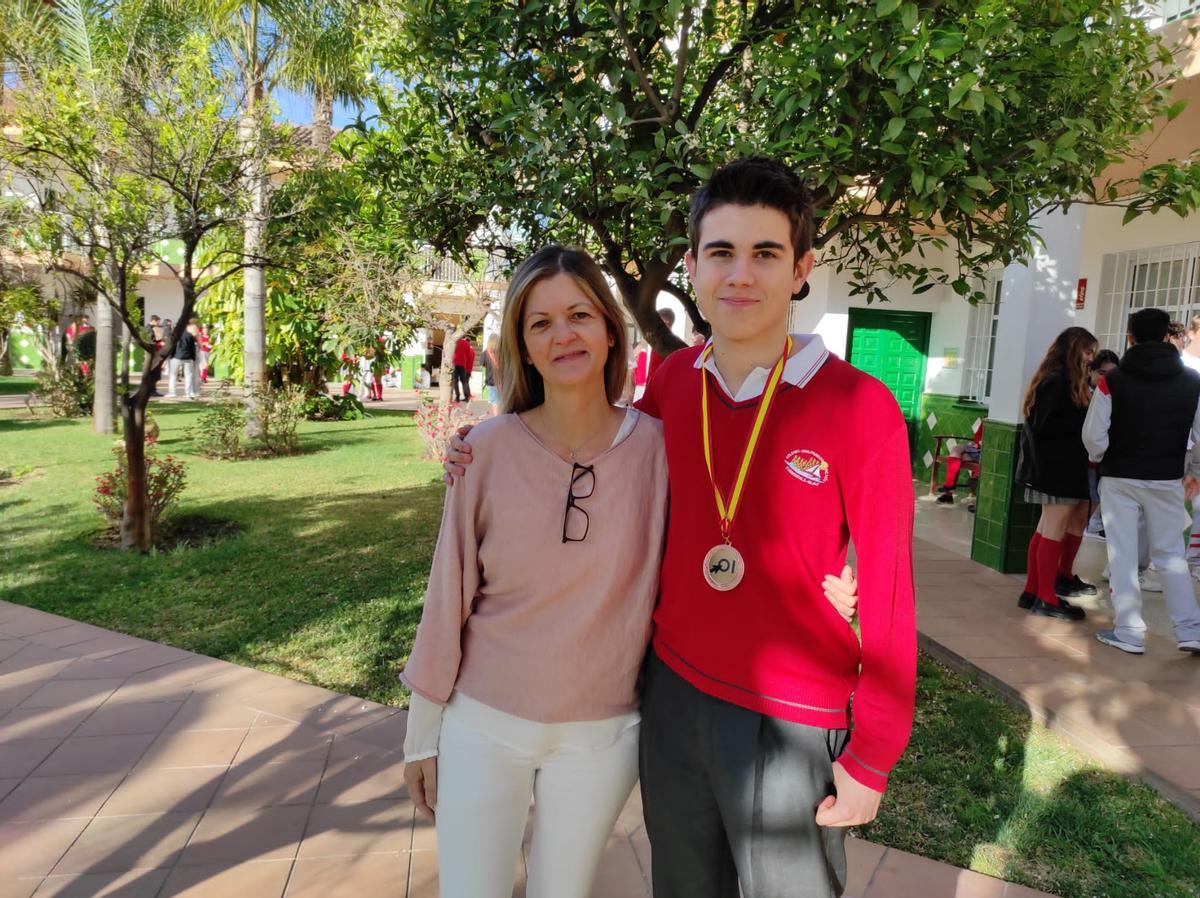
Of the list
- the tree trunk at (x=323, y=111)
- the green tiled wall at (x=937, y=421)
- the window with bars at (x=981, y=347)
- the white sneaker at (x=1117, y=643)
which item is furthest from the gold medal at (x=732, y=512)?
the tree trunk at (x=323, y=111)

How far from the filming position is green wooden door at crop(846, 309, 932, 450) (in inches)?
500

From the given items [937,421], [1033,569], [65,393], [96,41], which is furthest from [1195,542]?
[65,393]

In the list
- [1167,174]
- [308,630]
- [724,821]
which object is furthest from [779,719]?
[308,630]

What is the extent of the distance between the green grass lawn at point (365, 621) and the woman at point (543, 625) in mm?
1872

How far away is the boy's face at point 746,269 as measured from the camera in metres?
1.73

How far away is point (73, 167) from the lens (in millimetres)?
6145

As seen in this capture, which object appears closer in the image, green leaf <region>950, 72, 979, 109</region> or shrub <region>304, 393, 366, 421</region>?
green leaf <region>950, 72, 979, 109</region>

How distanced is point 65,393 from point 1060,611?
677 inches

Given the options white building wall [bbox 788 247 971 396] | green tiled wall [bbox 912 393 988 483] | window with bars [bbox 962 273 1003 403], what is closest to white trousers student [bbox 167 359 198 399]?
white building wall [bbox 788 247 971 396]

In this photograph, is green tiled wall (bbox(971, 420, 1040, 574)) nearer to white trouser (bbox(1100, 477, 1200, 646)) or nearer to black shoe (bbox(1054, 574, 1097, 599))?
→ black shoe (bbox(1054, 574, 1097, 599))

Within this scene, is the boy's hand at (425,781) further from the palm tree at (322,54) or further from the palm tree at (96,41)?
the palm tree at (322,54)

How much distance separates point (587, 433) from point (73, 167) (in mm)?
5995

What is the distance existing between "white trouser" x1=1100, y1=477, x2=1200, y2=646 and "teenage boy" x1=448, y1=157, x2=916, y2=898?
169 inches

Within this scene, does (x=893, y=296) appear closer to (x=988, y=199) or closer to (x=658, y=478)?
(x=988, y=199)
